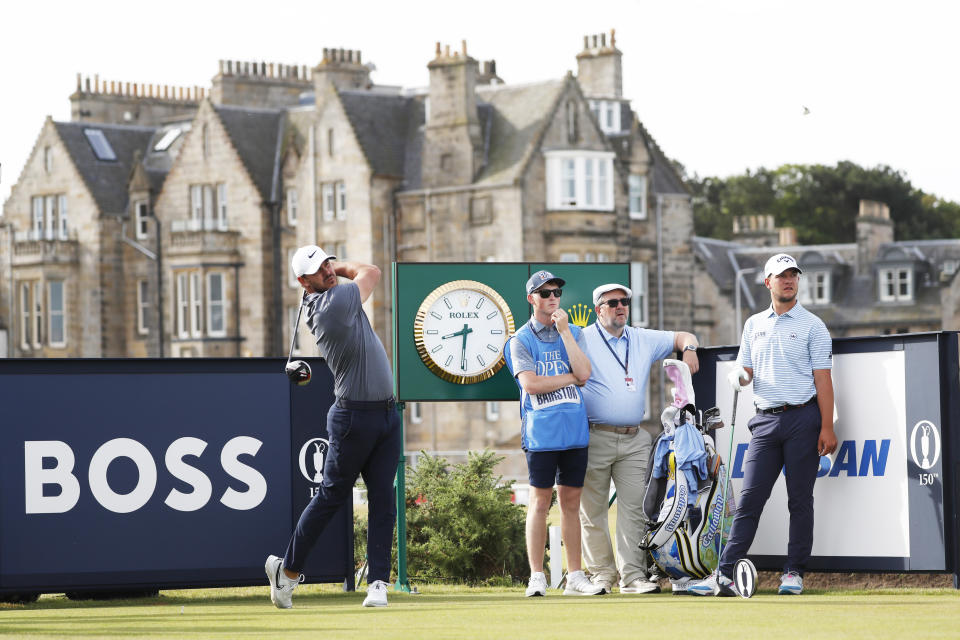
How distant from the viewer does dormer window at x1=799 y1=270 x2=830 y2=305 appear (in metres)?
77.8

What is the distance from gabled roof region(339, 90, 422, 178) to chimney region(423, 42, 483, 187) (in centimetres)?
166

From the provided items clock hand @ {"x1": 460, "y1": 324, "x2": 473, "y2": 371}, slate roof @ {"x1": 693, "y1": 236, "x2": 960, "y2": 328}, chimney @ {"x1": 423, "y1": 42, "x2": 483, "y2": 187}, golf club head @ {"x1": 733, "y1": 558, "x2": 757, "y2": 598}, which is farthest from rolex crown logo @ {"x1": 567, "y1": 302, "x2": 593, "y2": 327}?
slate roof @ {"x1": 693, "y1": 236, "x2": 960, "y2": 328}

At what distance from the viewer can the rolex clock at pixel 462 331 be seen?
12242 mm

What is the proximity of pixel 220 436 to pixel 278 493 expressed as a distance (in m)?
0.54

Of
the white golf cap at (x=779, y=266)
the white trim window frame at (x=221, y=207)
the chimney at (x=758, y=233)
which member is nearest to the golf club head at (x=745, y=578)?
the white golf cap at (x=779, y=266)

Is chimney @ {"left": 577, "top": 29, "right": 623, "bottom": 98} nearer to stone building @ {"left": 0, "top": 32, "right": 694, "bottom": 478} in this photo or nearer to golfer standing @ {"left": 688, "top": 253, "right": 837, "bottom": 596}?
stone building @ {"left": 0, "top": 32, "right": 694, "bottom": 478}

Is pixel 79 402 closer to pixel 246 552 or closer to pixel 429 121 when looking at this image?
pixel 246 552

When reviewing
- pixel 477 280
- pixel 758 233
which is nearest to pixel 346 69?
pixel 758 233

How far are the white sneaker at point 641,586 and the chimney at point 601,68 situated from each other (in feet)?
A: 164

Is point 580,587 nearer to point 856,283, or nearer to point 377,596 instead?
point 377,596

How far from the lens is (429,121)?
5488 cm

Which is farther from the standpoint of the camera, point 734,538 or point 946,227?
point 946,227

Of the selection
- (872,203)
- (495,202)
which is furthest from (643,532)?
(872,203)

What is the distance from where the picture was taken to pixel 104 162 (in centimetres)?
6362
